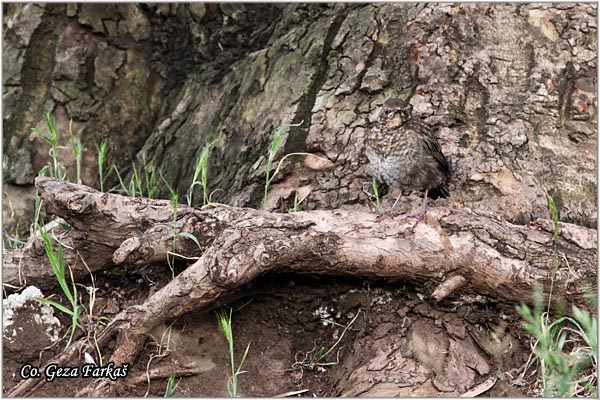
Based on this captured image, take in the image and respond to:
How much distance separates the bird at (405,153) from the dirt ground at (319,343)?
23.5 inches

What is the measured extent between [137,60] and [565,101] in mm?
2760

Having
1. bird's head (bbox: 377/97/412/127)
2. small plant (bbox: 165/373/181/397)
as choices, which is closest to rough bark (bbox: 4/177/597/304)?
small plant (bbox: 165/373/181/397)

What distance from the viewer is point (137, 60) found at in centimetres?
516

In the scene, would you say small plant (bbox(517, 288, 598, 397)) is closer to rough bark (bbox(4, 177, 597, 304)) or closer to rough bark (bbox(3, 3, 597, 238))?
rough bark (bbox(4, 177, 597, 304))

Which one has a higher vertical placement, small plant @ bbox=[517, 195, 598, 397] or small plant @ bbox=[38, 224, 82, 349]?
small plant @ bbox=[38, 224, 82, 349]

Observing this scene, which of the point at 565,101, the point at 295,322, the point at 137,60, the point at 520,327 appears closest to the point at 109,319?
the point at 295,322

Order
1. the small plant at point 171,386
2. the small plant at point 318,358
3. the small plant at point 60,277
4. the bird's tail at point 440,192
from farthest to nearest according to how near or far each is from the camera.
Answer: the bird's tail at point 440,192
the small plant at point 318,358
the small plant at point 60,277
the small plant at point 171,386

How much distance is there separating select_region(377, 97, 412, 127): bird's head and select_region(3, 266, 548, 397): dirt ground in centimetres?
82

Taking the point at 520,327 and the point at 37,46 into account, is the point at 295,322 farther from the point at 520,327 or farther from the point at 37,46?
the point at 37,46

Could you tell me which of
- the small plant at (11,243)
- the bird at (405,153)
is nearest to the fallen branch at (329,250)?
the bird at (405,153)

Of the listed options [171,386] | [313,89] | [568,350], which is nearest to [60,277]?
[171,386]

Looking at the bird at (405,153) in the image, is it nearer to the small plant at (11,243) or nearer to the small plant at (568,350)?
the small plant at (568,350)

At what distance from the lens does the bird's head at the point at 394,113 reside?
12.6 feet

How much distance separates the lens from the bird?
3830mm
